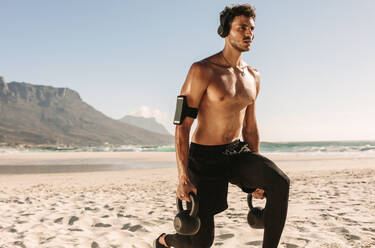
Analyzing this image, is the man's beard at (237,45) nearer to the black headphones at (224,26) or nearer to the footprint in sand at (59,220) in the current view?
the black headphones at (224,26)

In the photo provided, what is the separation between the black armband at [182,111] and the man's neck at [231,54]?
561mm

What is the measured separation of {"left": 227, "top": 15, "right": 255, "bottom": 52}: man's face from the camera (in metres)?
2.51

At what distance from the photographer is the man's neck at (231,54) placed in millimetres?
2660

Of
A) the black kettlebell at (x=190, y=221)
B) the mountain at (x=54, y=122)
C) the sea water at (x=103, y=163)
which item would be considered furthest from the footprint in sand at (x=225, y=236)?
the mountain at (x=54, y=122)

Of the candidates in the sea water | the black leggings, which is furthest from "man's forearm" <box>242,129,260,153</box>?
the sea water

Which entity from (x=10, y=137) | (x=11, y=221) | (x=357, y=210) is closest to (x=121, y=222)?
(x=11, y=221)

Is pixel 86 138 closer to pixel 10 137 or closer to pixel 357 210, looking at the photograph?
pixel 10 137

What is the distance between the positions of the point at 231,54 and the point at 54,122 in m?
175

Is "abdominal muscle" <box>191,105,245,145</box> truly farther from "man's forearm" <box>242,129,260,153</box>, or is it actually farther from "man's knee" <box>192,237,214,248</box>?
"man's knee" <box>192,237,214,248</box>

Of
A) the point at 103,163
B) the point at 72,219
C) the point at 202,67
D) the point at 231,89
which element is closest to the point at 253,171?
the point at 231,89

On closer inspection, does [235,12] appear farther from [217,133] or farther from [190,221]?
[190,221]

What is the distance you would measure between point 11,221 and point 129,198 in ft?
9.34

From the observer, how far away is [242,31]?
2.52 meters

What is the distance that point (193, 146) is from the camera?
263 cm
